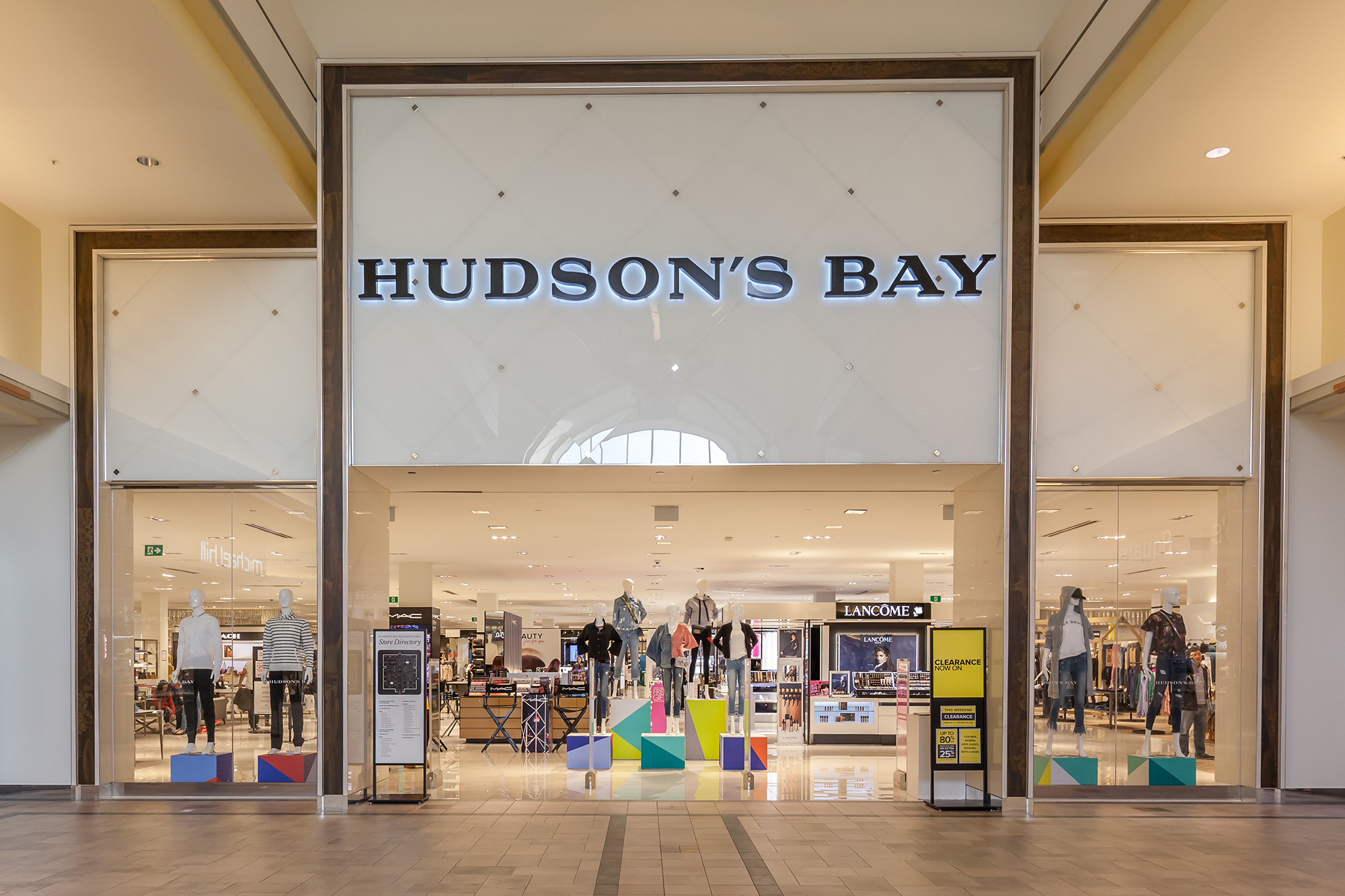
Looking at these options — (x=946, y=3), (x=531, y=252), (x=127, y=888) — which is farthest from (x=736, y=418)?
(x=127, y=888)

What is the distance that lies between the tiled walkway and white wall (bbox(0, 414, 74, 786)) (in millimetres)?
497

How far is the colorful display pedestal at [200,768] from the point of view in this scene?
27.1ft

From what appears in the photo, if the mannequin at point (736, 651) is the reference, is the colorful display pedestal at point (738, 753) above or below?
below

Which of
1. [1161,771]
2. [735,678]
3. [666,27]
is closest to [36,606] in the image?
[666,27]

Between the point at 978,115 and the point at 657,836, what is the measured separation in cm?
576

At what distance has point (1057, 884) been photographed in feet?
17.8

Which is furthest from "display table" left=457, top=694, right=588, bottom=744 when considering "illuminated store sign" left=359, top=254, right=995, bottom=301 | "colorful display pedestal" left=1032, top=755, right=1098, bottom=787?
"illuminated store sign" left=359, top=254, right=995, bottom=301

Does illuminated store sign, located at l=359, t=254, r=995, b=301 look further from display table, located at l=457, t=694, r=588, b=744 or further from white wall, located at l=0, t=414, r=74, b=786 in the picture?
display table, located at l=457, t=694, r=588, b=744

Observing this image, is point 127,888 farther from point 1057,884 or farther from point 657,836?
point 1057,884

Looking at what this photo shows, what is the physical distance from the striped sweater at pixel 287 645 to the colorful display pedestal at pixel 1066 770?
5.76m

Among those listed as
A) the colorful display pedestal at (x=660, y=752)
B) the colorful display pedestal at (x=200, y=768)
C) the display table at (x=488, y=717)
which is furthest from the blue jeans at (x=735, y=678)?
the colorful display pedestal at (x=200, y=768)

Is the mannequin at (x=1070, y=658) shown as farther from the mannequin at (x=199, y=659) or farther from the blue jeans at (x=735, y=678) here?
the mannequin at (x=199, y=659)

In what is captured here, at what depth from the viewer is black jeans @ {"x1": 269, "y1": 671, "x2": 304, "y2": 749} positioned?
802 centimetres

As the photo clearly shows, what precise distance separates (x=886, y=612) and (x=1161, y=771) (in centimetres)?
902
